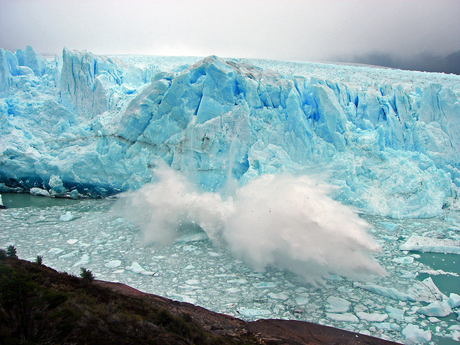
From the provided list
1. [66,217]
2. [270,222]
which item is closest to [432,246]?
[270,222]

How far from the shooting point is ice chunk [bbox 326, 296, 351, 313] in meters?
4.09

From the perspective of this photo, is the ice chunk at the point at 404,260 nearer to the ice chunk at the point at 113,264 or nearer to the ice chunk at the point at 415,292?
the ice chunk at the point at 415,292

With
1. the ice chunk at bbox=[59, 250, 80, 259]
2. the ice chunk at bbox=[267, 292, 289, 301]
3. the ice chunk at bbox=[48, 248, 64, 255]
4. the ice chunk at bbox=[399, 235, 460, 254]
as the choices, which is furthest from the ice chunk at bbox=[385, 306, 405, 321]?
the ice chunk at bbox=[48, 248, 64, 255]

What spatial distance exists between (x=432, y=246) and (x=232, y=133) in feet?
15.3

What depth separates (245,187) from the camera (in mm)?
6773

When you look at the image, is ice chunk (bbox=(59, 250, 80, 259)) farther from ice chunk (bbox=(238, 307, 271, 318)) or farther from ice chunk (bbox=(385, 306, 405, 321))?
ice chunk (bbox=(385, 306, 405, 321))

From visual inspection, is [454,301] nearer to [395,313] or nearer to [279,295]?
[395,313]

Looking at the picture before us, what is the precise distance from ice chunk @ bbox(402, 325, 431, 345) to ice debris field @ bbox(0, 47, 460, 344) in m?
0.02

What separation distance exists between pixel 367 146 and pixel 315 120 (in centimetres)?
148

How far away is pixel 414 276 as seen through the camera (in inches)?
191

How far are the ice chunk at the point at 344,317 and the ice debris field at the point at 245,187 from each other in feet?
0.07

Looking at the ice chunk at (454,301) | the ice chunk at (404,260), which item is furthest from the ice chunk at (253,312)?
the ice chunk at (404,260)

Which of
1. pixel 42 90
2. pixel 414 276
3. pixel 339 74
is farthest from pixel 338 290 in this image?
pixel 42 90

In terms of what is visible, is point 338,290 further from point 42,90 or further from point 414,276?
point 42,90
